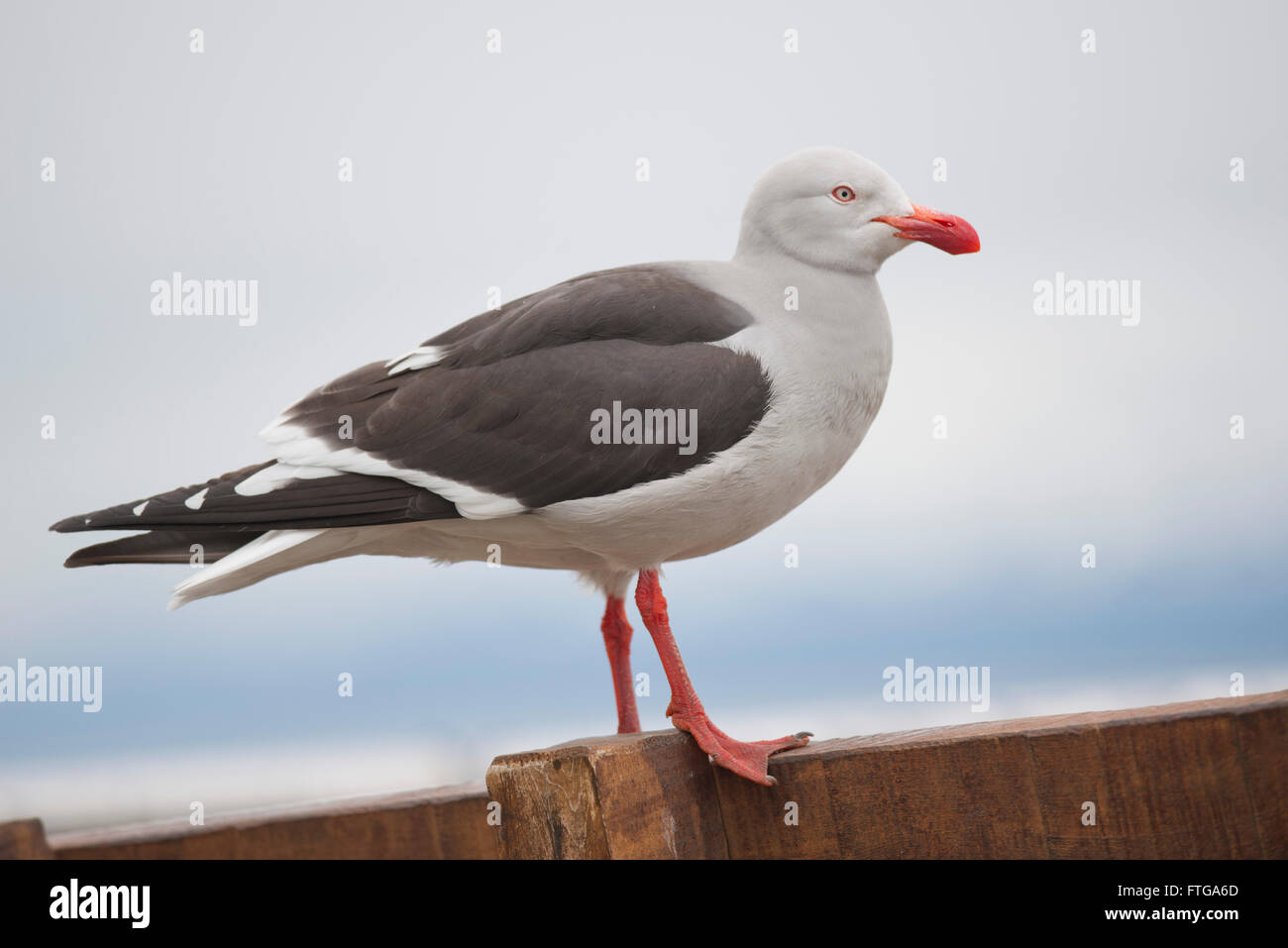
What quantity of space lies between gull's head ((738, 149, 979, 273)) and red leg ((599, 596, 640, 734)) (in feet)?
3.81

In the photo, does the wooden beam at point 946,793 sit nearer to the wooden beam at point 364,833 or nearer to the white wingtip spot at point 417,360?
the wooden beam at point 364,833

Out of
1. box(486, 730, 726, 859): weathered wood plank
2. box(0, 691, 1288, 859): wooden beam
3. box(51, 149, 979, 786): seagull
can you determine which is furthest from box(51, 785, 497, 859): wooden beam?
box(486, 730, 726, 859): weathered wood plank

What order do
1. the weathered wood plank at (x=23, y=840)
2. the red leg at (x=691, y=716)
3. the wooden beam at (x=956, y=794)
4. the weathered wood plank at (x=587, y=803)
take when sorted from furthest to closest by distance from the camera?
the weathered wood plank at (x=23, y=840)
the red leg at (x=691, y=716)
the weathered wood plank at (x=587, y=803)
the wooden beam at (x=956, y=794)

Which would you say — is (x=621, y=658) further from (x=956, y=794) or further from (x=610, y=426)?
(x=956, y=794)

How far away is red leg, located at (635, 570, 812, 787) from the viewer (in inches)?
102

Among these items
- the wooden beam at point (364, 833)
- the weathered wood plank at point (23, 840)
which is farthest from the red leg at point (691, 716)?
the weathered wood plank at point (23, 840)

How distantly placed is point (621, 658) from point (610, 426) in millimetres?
876

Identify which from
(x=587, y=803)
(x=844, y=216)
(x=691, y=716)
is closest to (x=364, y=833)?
(x=691, y=716)

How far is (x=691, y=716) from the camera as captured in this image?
288cm

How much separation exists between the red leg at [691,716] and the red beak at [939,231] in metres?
1.16

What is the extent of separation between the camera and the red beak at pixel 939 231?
135 inches

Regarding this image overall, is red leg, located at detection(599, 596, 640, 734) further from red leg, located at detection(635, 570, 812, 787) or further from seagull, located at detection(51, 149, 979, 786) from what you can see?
red leg, located at detection(635, 570, 812, 787)

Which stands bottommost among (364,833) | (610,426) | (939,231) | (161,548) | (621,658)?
(364,833)
